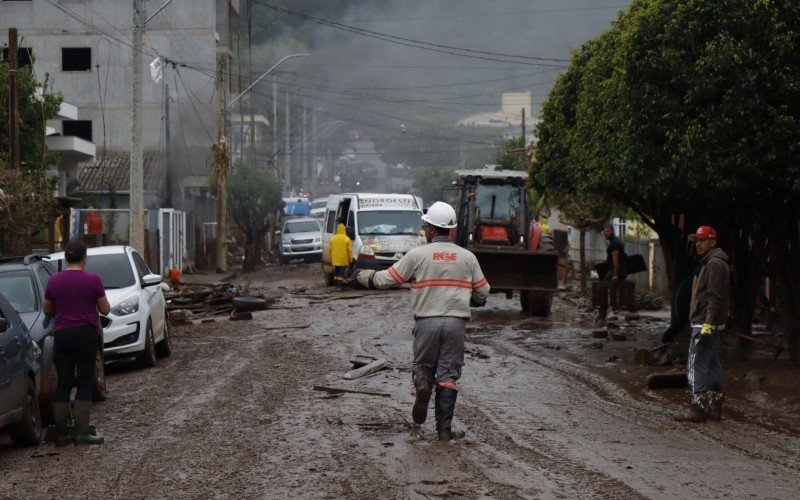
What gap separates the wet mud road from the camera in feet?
25.4

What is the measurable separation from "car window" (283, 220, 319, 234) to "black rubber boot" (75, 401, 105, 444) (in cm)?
3777

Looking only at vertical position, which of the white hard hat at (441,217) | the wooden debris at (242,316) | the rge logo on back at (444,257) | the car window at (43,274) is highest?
the white hard hat at (441,217)

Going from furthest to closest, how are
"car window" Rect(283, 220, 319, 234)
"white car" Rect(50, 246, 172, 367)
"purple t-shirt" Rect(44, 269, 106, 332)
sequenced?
"car window" Rect(283, 220, 319, 234)
"white car" Rect(50, 246, 172, 367)
"purple t-shirt" Rect(44, 269, 106, 332)

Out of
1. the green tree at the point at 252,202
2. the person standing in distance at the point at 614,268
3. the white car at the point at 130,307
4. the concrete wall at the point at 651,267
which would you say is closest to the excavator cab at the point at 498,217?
the person standing in distance at the point at 614,268

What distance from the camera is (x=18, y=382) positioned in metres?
9.54

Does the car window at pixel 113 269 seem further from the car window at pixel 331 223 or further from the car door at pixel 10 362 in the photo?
the car window at pixel 331 223

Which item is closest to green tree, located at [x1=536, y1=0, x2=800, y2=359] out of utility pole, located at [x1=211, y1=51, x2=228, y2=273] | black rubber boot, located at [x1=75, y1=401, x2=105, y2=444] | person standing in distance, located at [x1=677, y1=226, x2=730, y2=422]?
person standing in distance, located at [x1=677, y1=226, x2=730, y2=422]

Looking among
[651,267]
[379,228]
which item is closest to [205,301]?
[379,228]

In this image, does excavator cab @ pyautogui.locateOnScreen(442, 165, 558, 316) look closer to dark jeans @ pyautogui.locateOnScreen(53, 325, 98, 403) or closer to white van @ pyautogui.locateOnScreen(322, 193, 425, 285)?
white van @ pyautogui.locateOnScreen(322, 193, 425, 285)

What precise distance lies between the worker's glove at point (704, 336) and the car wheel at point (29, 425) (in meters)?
6.31

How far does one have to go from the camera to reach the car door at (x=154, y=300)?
53.0 feet

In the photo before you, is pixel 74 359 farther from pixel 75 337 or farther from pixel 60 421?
pixel 60 421

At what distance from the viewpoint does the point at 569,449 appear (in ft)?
29.9

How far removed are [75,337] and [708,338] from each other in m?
6.01
